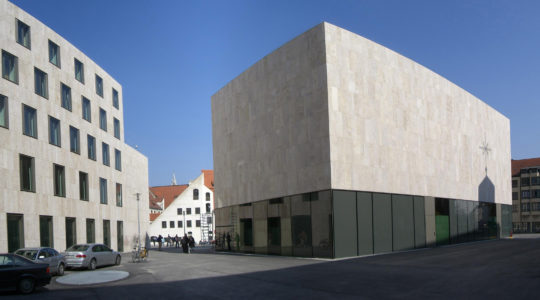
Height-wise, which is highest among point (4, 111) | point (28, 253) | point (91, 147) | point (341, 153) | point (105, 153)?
point (4, 111)

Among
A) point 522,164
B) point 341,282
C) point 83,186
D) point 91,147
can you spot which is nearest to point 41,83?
point 91,147

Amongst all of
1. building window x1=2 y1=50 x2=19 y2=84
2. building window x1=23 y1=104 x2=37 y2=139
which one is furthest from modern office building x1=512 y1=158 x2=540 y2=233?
building window x1=2 y1=50 x2=19 y2=84

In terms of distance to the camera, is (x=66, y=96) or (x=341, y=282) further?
(x=66, y=96)

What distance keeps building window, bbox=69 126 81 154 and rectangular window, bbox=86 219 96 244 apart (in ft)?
20.2

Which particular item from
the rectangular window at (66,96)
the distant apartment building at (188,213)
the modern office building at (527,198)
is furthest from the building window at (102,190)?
the modern office building at (527,198)

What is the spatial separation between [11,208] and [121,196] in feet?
72.3

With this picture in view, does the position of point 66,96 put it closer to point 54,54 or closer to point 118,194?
point 54,54

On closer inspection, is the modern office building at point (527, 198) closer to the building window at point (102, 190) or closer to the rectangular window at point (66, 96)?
the building window at point (102, 190)

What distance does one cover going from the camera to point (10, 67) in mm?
30953

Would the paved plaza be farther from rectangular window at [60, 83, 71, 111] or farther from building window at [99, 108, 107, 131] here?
building window at [99, 108, 107, 131]

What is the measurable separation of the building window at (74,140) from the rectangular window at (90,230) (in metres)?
6.17

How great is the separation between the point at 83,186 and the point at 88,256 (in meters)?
16.1

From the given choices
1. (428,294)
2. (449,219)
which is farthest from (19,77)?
(449,219)

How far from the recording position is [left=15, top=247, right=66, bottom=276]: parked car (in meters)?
21.8
